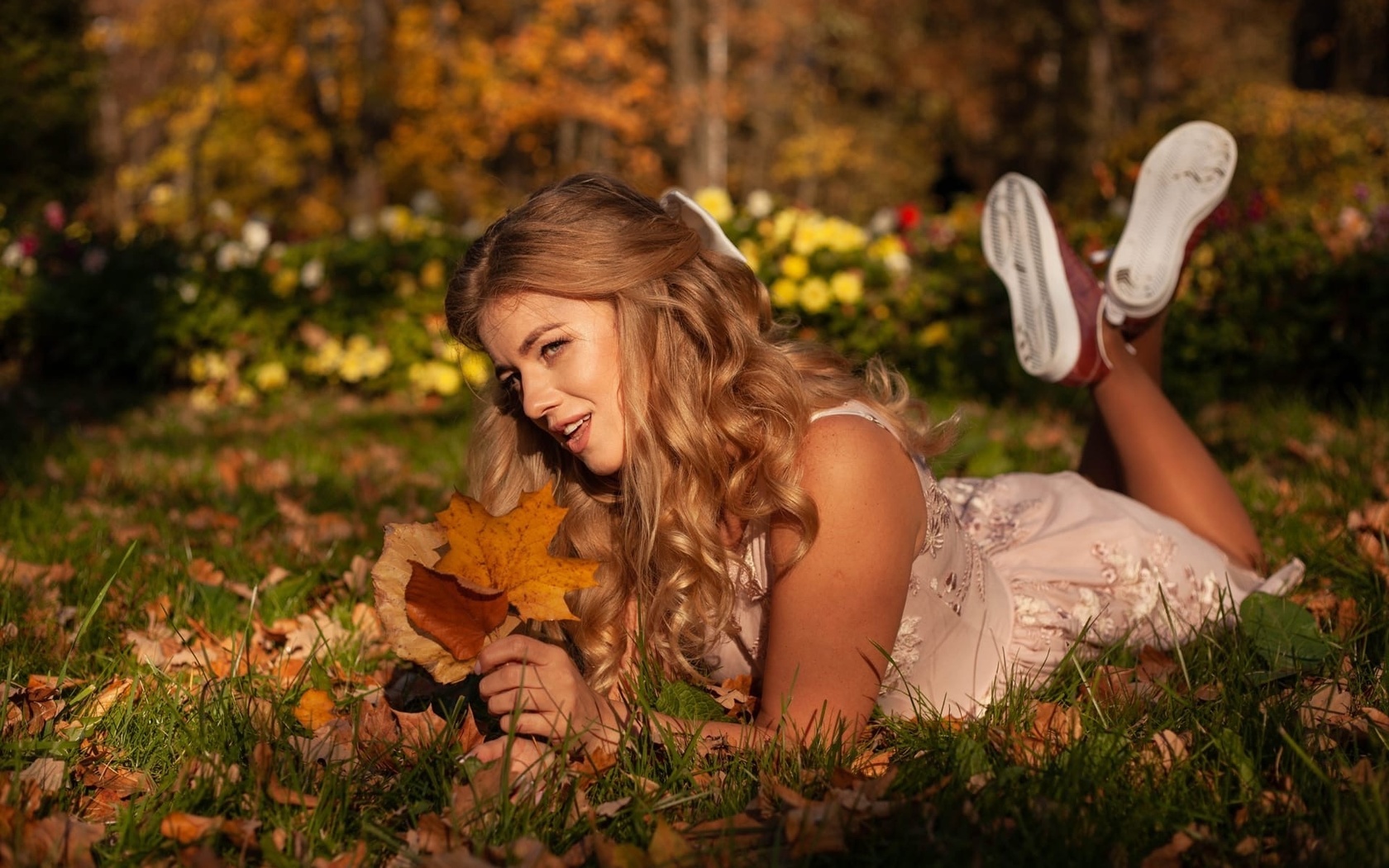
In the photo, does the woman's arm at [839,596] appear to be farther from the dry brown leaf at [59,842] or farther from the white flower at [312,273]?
the white flower at [312,273]

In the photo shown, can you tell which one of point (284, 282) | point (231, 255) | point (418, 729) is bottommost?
point (284, 282)

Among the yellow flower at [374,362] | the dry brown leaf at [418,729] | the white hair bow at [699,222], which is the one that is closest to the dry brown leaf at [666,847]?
the dry brown leaf at [418,729]

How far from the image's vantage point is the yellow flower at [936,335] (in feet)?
19.1

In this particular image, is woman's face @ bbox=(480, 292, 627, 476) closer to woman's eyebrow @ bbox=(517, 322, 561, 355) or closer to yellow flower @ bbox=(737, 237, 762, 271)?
woman's eyebrow @ bbox=(517, 322, 561, 355)

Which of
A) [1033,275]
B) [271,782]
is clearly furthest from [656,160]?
[271,782]

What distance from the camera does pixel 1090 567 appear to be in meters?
2.80

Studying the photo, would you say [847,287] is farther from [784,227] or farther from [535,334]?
[535,334]

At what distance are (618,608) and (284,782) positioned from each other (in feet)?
2.41

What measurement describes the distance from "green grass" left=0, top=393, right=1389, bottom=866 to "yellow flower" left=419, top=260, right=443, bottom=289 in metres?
3.71

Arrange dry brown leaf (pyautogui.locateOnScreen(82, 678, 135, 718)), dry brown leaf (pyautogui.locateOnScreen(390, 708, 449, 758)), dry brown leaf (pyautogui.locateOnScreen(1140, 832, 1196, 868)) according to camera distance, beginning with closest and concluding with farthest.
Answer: dry brown leaf (pyautogui.locateOnScreen(1140, 832, 1196, 868))
dry brown leaf (pyautogui.locateOnScreen(390, 708, 449, 758))
dry brown leaf (pyautogui.locateOnScreen(82, 678, 135, 718))

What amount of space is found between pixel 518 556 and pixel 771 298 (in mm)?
3891

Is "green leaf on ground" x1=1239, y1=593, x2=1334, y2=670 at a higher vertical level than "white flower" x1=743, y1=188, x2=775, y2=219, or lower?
higher

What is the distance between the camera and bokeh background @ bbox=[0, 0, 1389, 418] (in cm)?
580

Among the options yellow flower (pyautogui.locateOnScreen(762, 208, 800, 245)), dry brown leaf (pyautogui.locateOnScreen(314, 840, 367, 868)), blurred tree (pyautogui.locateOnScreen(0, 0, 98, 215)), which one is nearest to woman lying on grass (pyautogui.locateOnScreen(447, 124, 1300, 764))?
dry brown leaf (pyautogui.locateOnScreen(314, 840, 367, 868))
